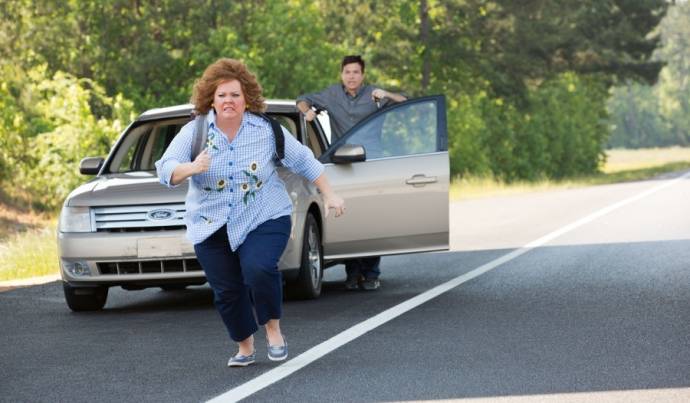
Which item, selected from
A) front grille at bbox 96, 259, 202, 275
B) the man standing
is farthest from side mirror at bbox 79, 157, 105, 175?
the man standing

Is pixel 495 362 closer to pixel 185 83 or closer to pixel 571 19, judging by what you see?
pixel 185 83

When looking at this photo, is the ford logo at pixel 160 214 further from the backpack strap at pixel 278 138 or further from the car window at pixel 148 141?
the backpack strap at pixel 278 138

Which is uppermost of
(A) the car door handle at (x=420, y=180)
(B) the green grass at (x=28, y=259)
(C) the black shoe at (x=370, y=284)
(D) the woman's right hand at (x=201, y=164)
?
(D) the woman's right hand at (x=201, y=164)

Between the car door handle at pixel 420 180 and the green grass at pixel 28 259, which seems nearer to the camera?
the car door handle at pixel 420 180

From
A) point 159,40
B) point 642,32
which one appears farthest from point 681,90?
point 159,40

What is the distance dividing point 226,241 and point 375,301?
386cm

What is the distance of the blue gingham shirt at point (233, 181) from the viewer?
24.9 feet

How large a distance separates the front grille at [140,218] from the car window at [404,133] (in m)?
1.91

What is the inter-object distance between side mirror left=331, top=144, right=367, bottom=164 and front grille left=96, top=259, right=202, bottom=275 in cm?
150

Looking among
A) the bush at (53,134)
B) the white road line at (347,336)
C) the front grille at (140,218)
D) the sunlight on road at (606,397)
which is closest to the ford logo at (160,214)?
the front grille at (140,218)

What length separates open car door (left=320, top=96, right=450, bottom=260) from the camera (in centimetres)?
1173

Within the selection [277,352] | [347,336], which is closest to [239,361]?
[277,352]

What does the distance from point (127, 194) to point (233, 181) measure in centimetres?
341

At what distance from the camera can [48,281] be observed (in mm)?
14188
